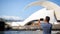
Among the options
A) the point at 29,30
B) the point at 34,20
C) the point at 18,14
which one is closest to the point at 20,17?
the point at 18,14

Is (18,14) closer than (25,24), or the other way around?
(18,14)

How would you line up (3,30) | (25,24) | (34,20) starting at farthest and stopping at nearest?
(34,20) → (25,24) → (3,30)

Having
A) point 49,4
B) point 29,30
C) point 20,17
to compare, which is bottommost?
point 29,30

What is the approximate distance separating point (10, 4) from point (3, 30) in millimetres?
1387

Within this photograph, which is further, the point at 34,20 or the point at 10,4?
the point at 34,20

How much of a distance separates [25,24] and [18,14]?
888mm

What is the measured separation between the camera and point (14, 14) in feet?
29.6

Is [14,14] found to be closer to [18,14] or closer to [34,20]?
[18,14]

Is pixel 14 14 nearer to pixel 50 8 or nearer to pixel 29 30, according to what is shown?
pixel 29 30

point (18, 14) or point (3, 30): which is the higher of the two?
point (18, 14)

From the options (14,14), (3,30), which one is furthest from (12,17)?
(3,30)

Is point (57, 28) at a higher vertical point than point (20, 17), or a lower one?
lower

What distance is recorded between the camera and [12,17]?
29.3ft

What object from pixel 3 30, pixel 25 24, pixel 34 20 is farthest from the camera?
pixel 34 20
